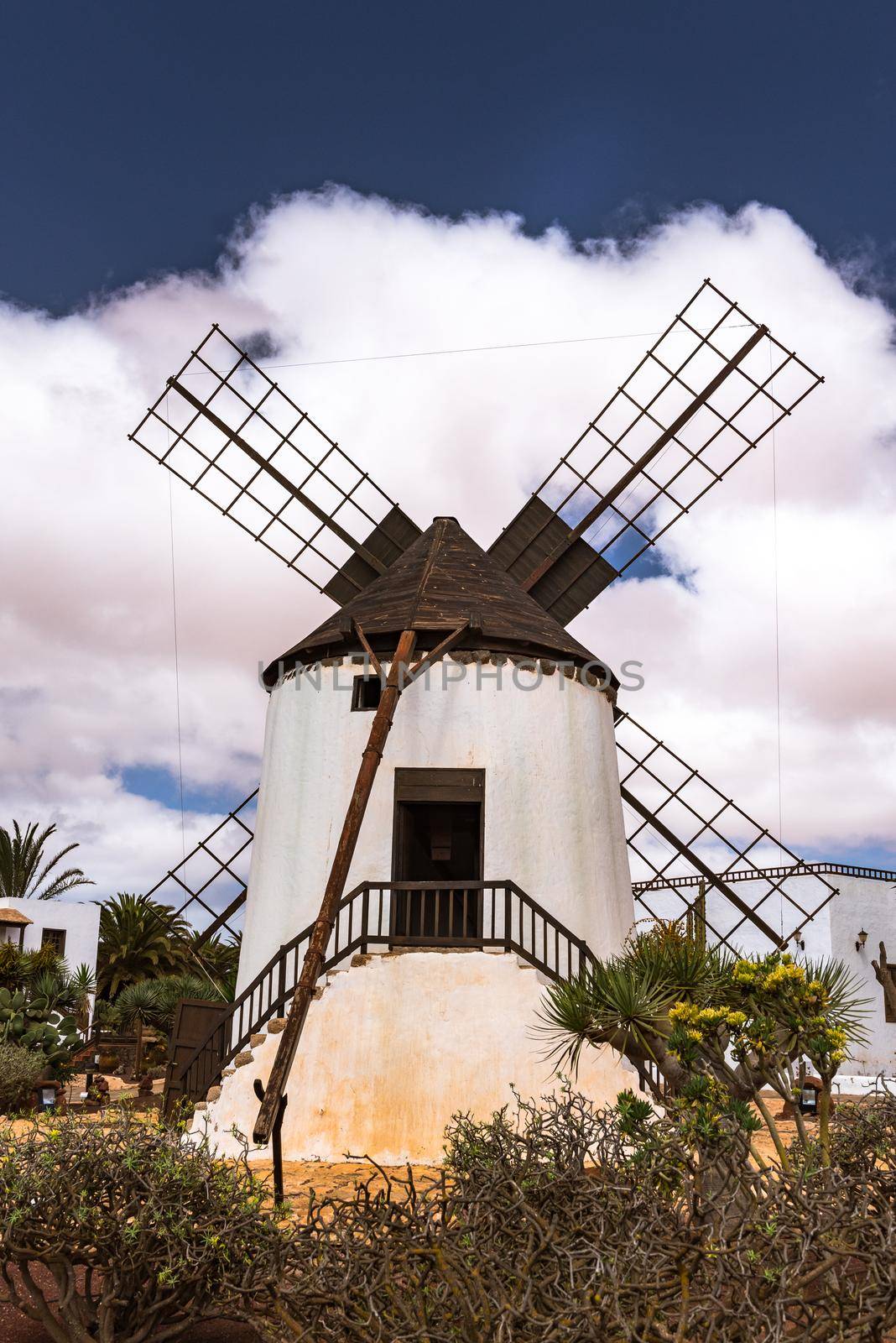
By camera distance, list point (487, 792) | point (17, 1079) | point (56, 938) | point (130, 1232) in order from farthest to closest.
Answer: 1. point (56, 938)
2. point (17, 1079)
3. point (487, 792)
4. point (130, 1232)

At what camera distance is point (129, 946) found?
2923cm

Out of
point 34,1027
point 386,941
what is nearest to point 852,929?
point 386,941

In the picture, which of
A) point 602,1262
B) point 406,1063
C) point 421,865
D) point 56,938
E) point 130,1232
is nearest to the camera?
point 602,1262

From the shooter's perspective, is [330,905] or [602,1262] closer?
[602,1262]

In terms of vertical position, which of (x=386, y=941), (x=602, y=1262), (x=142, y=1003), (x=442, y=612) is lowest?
(x=602, y=1262)

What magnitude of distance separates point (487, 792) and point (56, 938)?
16416 mm

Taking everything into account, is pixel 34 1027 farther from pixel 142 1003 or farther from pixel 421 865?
pixel 142 1003

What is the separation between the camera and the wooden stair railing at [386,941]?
463 inches

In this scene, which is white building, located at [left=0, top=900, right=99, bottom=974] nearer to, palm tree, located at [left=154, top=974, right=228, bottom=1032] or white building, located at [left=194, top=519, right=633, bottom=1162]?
palm tree, located at [left=154, top=974, right=228, bottom=1032]

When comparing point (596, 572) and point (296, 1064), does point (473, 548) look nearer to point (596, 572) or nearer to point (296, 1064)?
point (596, 572)

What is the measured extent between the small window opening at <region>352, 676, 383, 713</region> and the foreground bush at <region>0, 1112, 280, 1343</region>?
8225 mm

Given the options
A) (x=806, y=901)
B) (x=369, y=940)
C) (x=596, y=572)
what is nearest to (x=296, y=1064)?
(x=369, y=940)

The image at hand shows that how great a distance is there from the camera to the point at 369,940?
11.8 metres

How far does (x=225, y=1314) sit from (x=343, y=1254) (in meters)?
1.11
